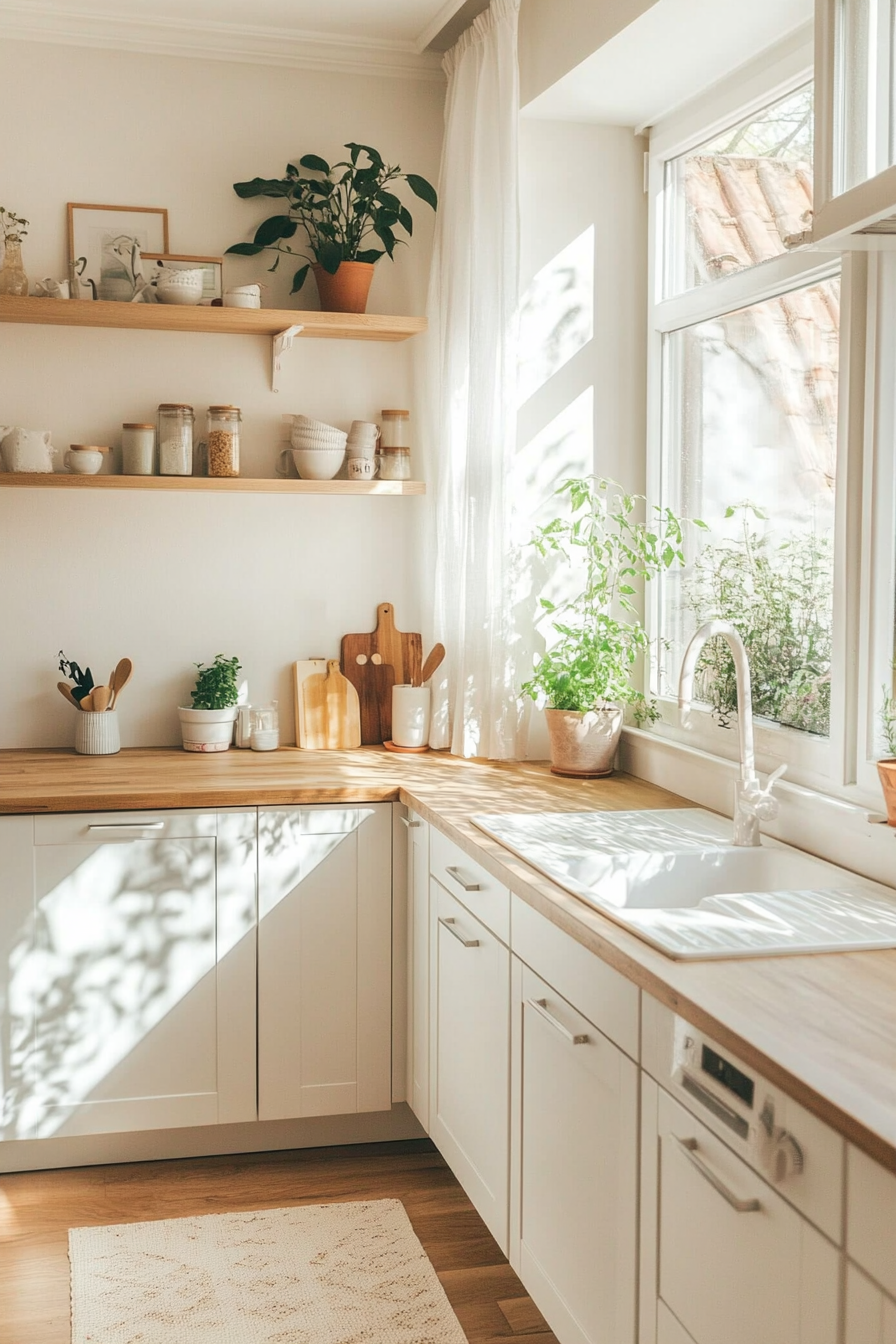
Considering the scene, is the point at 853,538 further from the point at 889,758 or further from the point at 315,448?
the point at 315,448

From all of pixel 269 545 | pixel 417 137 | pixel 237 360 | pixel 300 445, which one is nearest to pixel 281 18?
pixel 417 137

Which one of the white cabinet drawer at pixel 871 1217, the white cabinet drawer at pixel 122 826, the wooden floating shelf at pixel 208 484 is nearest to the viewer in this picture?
the white cabinet drawer at pixel 871 1217

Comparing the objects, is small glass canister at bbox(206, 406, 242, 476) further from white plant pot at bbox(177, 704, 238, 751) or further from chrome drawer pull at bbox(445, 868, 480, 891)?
chrome drawer pull at bbox(445, 868, 480, 891)

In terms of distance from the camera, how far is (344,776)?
2.98 m

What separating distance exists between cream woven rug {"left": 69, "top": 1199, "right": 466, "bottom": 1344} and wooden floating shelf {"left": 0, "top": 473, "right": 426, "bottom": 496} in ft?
5.57

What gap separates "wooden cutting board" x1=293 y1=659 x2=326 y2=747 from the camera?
3414mm

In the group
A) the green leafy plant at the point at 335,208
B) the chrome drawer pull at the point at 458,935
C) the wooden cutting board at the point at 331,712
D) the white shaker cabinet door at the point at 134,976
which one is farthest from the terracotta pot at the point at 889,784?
the green leafy plant at the point at 335,208

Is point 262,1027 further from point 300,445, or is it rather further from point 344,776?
point 300,445

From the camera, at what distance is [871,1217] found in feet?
3.72

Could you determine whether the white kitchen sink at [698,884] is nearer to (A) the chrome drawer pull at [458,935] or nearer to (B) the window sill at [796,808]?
(B) the window sill at [796,808]

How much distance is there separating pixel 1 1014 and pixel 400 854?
93 centimetres

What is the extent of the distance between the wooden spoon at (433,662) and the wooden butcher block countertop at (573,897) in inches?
8.7

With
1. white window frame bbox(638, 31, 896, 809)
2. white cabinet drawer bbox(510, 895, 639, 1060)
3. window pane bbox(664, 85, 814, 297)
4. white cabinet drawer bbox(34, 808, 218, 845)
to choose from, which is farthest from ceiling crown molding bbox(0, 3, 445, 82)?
white cabinet drawer bbox(510, 895, 639, 1060)

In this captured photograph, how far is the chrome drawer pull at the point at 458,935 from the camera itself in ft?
7.79
